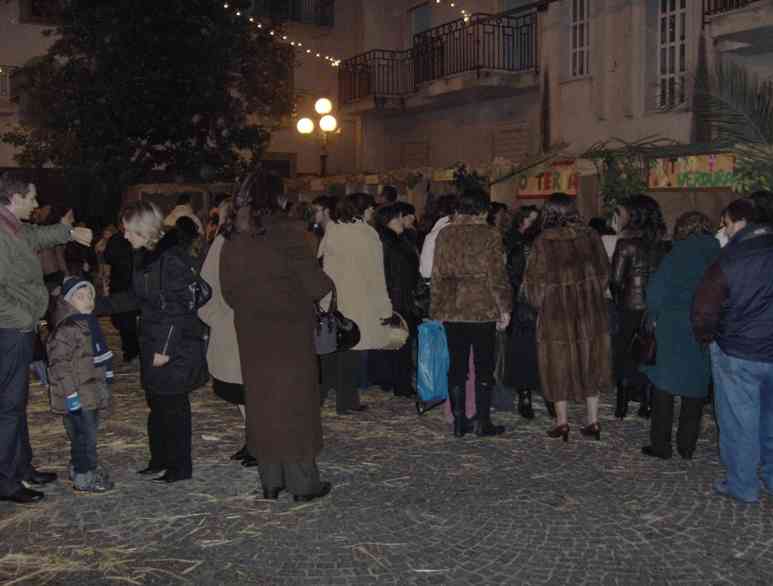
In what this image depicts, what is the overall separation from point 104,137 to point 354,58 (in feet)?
27.1

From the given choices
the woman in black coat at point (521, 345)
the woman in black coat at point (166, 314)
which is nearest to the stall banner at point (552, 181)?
the woman in black coat at point (521, 345)

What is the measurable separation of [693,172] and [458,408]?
5.60 meters

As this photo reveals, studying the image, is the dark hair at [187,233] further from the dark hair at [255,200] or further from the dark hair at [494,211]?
the dark hair at [494,211]

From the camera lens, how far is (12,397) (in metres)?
5.76

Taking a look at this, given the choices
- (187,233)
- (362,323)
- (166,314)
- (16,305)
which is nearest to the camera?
(16,305)

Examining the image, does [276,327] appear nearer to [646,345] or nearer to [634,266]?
[646,345]

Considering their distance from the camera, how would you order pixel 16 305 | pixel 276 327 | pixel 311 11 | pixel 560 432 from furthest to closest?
pixel 311 11 < pixel 560 432 < pixel 16 305 < pixel 276 327

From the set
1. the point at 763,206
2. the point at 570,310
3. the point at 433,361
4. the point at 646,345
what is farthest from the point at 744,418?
the point at 433,361

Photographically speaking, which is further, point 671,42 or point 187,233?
A: point 671,42

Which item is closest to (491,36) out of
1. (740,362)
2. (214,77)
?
(214,77)

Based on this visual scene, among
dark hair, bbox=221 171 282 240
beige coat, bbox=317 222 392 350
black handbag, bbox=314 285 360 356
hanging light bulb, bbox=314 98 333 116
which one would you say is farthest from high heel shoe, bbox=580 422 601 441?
hanging light bulb, bbox=314 98 333 116

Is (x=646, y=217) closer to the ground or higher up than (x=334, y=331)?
higher up

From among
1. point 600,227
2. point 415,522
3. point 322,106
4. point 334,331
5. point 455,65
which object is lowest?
point 415,522

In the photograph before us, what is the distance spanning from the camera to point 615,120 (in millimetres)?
16656
